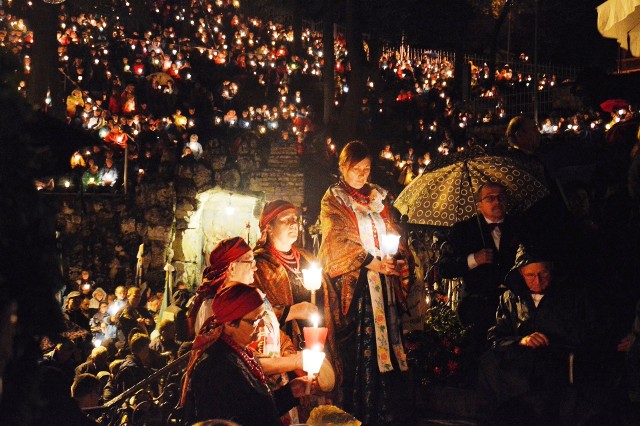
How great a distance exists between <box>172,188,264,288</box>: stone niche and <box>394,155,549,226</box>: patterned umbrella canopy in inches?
467

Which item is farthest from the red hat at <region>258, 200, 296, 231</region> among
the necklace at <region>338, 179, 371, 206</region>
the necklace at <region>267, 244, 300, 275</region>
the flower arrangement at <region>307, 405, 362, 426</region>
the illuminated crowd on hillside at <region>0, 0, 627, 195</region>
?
the illuminated crowd on hillside at <region>0, 0, 627, 195</region>

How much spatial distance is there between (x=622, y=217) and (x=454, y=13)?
96.9 ft

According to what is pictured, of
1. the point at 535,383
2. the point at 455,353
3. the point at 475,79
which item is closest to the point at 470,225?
the point at 455,353

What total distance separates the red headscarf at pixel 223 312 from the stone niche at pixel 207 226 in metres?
15.1

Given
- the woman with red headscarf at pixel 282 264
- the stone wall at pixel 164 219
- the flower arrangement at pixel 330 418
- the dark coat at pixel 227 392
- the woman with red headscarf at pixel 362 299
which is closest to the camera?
the dark coat at pixel 227 392

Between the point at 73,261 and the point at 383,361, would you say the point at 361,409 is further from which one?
the point at 73,261

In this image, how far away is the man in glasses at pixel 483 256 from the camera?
25.0 ft

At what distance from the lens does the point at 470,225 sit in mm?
7816

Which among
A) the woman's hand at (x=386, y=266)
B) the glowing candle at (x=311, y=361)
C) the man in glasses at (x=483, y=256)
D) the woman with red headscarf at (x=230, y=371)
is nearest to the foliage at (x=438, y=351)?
the man in glasses at (x=483, y=256)

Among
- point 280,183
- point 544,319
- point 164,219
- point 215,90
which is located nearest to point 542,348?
point 544,319

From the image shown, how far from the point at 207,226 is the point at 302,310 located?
14.4m

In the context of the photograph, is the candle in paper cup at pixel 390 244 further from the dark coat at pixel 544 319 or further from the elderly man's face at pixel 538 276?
the elderly man's face at pixel 538 276

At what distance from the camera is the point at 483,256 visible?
296 inches

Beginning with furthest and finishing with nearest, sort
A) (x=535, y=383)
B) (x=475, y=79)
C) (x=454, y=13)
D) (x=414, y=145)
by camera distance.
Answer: (x=454, y=13), (x=475, y=79), (x=414, y=145), (x=535, y=383)
